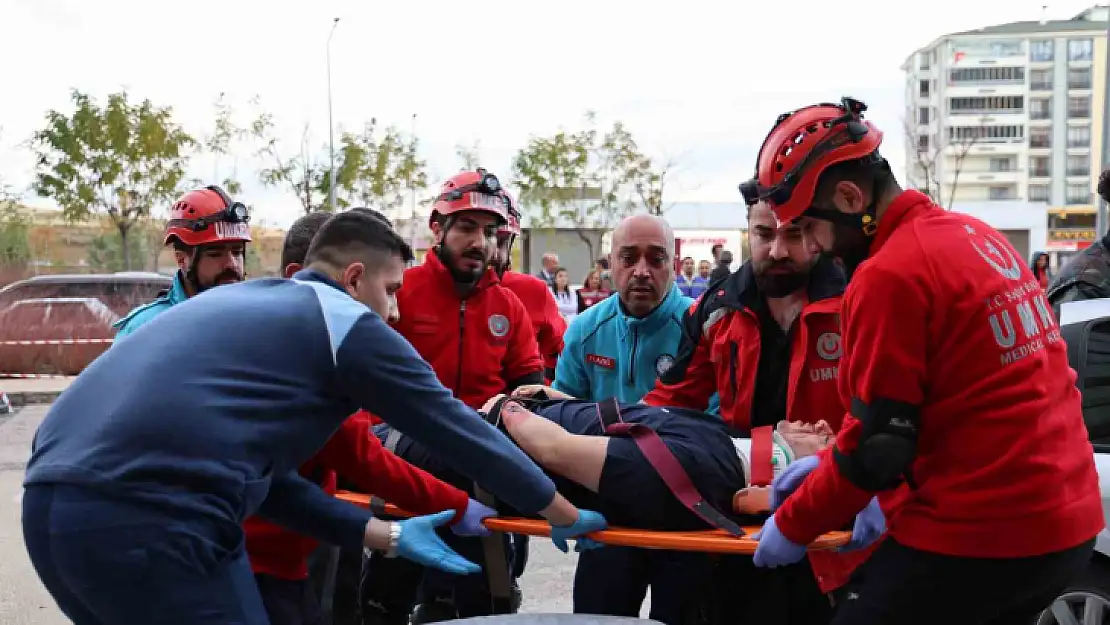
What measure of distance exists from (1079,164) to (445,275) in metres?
89.0

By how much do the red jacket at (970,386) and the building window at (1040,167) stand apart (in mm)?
89070

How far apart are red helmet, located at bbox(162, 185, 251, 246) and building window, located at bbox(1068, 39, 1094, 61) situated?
90.2 metres

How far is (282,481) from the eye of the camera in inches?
113

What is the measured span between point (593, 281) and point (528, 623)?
14151 mm

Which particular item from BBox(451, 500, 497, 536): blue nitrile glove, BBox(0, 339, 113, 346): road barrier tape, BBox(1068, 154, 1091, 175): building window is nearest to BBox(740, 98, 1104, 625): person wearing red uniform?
BBox(451, 500, 497, 536): blue nitrile glove

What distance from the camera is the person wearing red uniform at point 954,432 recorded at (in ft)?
7.59

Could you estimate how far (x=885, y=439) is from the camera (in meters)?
2.34

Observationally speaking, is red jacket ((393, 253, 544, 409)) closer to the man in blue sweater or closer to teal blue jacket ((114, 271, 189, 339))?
teal blue jacket ((114, 271, 189, 339))

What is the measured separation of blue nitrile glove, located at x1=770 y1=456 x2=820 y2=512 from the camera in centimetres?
306

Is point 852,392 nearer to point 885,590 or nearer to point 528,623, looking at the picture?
point 885,590

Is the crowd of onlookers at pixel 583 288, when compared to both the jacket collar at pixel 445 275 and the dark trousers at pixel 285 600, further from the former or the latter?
the dark trousers at pixel 285 600

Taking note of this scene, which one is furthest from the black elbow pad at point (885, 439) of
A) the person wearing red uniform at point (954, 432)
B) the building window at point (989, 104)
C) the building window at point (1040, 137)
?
the building window at point (1040, 137)

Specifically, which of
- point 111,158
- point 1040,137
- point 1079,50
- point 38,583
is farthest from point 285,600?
point 1079,50

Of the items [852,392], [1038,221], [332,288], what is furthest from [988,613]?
[1038,221]
